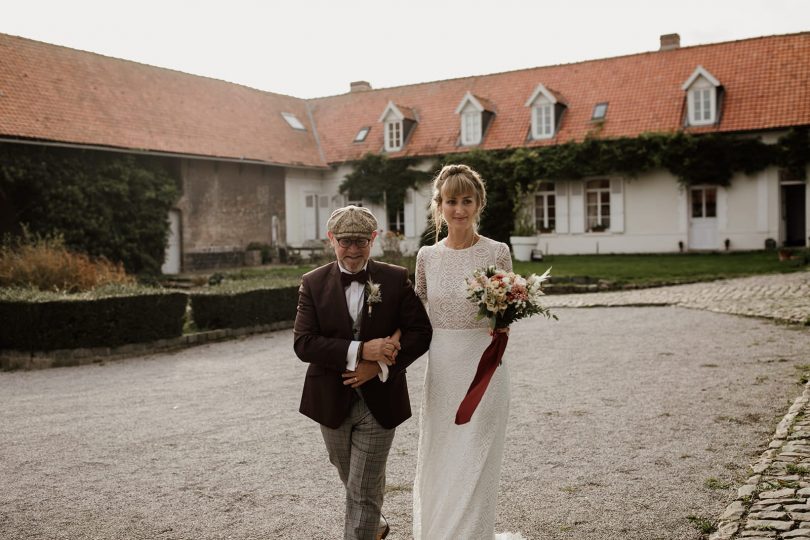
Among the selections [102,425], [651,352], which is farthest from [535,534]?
[651,352]

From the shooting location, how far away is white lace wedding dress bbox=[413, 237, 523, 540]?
3662mm

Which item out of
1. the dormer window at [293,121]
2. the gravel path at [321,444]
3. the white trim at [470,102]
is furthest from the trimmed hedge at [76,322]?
the dormer window at [293,121]

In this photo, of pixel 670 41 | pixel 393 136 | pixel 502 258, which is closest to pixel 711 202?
pixel 670 41

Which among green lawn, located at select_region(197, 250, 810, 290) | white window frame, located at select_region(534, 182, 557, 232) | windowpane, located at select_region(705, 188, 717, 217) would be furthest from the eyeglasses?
white window frame, located at select_region(534, 182, 557, 232)

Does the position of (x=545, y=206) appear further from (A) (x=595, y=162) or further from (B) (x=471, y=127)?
(B) (x=471, y=127)

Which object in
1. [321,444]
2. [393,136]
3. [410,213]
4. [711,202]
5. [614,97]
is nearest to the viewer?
[321,444]

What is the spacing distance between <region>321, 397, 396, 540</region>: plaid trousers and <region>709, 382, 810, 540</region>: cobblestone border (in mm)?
1771

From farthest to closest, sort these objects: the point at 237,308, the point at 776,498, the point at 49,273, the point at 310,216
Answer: the point at 310,216 → the point at 49,273 → the point at 237,308 → the point at 776,498

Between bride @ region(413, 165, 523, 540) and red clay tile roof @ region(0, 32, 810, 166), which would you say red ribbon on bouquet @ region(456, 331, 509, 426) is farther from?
red clay tile roof @ region(0, 32, 810, 166)

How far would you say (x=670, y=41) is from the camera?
90.2 ft

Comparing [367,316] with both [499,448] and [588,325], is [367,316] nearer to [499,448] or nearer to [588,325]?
[499,448]

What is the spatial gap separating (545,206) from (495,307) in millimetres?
23774

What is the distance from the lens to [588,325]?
39.5 feet

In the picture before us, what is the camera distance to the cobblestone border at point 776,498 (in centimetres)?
385
